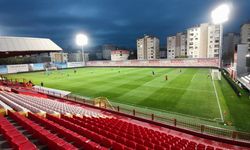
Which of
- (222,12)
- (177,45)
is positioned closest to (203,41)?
(177,45)

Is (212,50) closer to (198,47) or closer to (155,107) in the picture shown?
(198,47)

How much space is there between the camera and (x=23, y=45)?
60.1ft

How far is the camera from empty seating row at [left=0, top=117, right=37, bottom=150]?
14.0 feet

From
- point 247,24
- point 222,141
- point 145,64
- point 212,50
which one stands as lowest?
point 222,141

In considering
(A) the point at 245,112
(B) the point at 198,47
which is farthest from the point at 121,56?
(A) the point at 245,112

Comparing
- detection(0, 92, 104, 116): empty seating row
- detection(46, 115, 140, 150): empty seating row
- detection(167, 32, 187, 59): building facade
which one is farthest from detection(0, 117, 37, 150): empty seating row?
detection(167, 32, 187, 59): building facade

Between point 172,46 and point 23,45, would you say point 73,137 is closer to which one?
point 23,45

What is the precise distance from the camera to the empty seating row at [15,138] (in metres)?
4.28

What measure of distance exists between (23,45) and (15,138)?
1636 cm

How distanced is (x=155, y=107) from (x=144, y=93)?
5.89 m

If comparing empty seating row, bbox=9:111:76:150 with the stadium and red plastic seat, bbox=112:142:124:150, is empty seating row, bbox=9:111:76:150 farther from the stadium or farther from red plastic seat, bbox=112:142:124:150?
red plastic seat, bbox=112:142:124:150

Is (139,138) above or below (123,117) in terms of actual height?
above

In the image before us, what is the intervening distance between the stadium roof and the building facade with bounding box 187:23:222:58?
77524mm

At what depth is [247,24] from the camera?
94438mm
